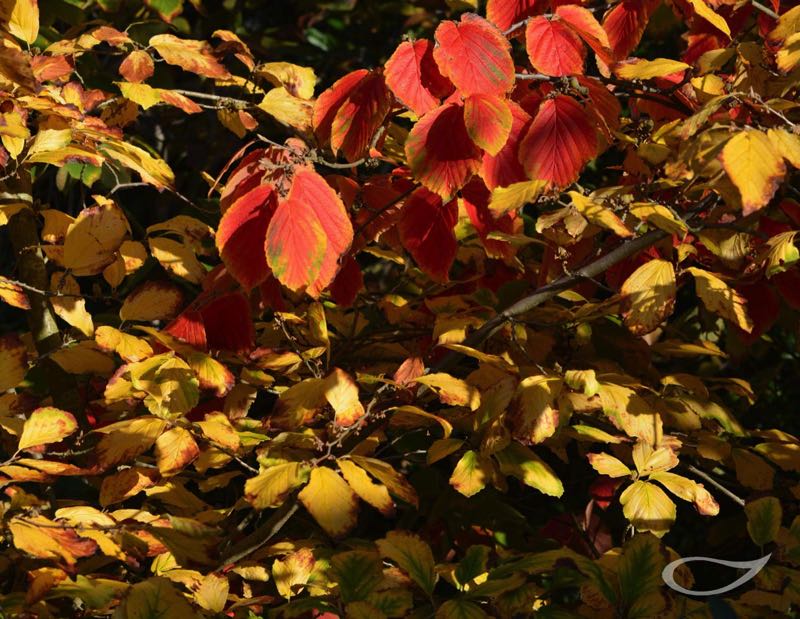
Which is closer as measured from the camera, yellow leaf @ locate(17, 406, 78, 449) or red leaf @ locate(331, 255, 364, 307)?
yellow leaf @ locate(17, 406, 78, 449)

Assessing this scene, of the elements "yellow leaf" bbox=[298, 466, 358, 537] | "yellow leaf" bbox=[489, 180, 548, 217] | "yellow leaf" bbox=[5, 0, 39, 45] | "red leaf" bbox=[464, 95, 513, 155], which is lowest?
"yellow leaf" bbox=[298, 466, 358, 537]

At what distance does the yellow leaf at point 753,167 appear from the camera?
93cm

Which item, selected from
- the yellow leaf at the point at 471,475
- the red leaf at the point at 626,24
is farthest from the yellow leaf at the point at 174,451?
the red leaf at the point at 626,24

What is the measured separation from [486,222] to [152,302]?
19.7 inches

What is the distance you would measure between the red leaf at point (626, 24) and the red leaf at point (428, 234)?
0.33 meters

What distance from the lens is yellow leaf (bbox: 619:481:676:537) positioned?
4.02ft

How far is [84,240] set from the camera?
4.61 ft

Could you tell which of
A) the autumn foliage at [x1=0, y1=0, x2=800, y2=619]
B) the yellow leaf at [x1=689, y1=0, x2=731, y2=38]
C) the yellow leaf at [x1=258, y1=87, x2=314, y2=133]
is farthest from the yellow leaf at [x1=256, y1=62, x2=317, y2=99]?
the yellow leaf at [x1=689, y1=0, x2=731, y2=38]

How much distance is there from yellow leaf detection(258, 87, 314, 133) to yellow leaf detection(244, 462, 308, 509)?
0.57m

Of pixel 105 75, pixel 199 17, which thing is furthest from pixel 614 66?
pixel 199 17

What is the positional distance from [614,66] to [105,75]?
142 cm

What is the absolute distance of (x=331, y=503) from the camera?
1.13 meters

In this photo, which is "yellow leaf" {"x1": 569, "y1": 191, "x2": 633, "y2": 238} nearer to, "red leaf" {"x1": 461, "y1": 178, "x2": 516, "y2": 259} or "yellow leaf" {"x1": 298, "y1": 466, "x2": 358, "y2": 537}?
"red leaf" {"x1": 461, "y1": 178, "x2": 516, "y2": 259}

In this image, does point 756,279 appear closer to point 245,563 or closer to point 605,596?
point 605,596
